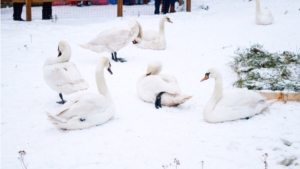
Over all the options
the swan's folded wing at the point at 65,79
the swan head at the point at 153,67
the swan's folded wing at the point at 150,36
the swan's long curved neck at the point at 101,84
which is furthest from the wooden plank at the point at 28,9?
the swan's long curved neck at the point at 101,84

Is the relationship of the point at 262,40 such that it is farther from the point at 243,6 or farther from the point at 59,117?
the point at 59,117

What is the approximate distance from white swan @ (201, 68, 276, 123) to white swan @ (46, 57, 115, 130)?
1380 millimetres

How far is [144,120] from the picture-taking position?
649 cm

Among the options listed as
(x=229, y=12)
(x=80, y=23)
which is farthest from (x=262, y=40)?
(x=80, y=23)

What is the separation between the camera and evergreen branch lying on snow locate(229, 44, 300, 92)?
746 centimetres

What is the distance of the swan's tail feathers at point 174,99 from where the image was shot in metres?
6.92

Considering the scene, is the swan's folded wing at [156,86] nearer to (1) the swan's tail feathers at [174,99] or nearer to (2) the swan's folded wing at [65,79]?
(1) the swan's tail feathers at [174,99]

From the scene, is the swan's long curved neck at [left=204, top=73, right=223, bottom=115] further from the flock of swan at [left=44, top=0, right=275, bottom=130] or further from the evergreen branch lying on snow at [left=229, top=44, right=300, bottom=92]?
the evergreen branch lying on snow at [left=229, top=44, right=300, bottom=92]

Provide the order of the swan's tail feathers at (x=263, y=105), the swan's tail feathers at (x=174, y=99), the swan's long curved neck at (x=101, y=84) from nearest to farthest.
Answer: the swan's tail feathers at (x=263, y=105) → the swan's long curved neck at (x=101, y=84) → the swan's tail feathers at (x=174, y=99)

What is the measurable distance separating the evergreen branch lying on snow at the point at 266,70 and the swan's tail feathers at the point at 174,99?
3.96 feet

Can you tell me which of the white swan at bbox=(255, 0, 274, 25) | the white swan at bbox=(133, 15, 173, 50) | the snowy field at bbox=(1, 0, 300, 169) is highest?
the white swan at bbox=(255, 0, 274, 25)

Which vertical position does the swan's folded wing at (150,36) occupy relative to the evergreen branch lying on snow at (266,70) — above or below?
above

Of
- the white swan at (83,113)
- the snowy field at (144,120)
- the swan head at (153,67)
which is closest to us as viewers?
the snowy field at (144,120)

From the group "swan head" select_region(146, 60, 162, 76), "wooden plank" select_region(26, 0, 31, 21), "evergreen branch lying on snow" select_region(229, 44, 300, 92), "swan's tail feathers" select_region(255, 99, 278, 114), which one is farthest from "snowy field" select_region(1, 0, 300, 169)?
"wooden plank" select_region(26, 0, 31, 21)
